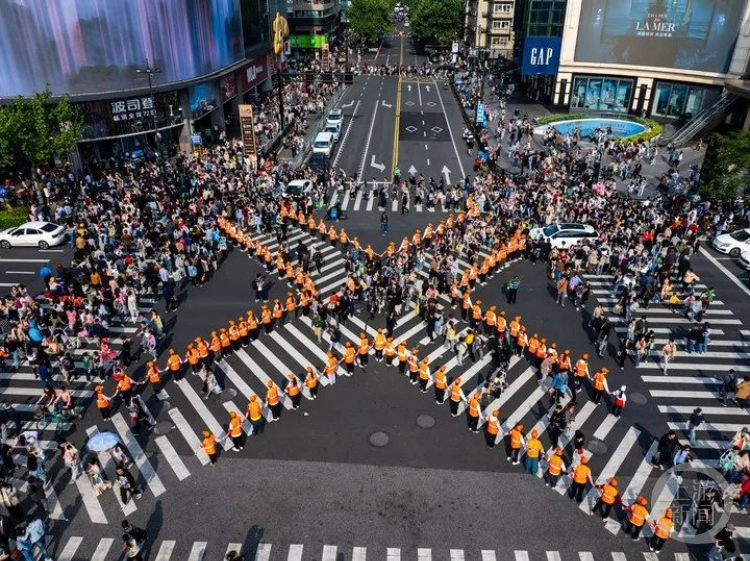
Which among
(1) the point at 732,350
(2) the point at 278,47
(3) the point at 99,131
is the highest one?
(2) the point at 278,47

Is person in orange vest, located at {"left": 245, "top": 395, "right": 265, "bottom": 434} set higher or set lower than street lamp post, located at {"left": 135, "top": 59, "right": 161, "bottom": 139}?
lower

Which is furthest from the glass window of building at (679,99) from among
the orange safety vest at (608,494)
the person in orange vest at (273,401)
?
the person in orange vest at (273,401)

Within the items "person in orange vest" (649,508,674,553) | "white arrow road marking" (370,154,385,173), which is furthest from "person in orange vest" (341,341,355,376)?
"white arrow road marking" (370,154,385,173)

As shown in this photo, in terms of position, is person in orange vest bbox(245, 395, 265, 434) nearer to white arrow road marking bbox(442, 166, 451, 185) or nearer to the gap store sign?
white arrow road marking bbox(442, 166, 451, 185)

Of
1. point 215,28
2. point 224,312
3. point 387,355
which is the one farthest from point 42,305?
point 215,28

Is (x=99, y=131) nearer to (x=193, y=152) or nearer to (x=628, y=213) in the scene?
(x=193, y=152)

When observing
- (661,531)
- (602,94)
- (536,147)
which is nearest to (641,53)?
(602,94)
